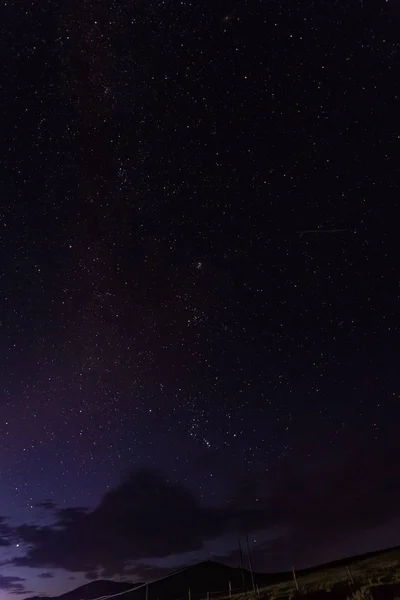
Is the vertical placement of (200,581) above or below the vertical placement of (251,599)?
above

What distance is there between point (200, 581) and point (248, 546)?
259ft

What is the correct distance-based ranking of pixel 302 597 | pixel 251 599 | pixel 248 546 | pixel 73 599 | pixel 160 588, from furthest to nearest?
pixel 73 599 < pixel 160 588 < pixel 248 546 < pixel 251 599 < pixel 302 597

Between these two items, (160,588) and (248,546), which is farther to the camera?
(160,588)

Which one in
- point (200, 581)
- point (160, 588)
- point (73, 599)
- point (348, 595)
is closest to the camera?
point (348, 595)

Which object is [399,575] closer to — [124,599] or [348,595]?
[348,595]

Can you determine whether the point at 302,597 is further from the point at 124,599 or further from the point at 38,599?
the point at 38,599

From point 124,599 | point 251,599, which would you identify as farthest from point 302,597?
point 124,599

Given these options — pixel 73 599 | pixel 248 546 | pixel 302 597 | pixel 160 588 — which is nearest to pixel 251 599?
pixel 302 597

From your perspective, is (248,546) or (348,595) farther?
(248,546)

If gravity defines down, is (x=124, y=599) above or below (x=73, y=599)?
below

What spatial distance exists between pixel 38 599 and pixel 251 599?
655ft

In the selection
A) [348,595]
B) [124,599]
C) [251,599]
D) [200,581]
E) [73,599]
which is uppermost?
[73,599]

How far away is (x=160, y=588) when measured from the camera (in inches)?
4818

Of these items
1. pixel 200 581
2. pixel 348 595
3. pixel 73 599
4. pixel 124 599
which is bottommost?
pixel 348 595
